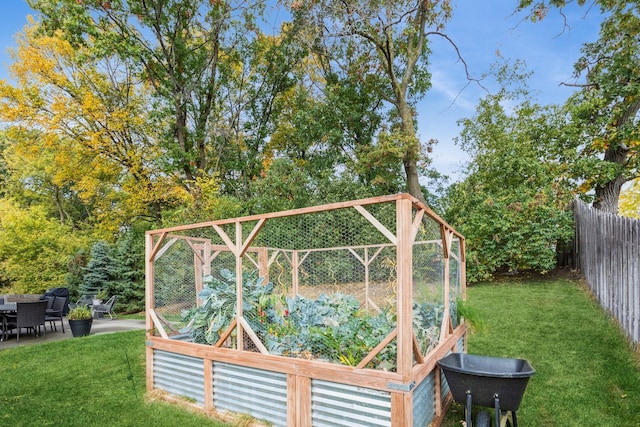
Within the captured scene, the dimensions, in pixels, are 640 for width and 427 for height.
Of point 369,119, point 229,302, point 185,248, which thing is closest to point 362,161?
point 369,119

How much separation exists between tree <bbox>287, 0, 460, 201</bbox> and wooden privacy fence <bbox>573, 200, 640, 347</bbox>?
17.2 ft

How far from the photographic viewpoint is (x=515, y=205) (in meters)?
10.0

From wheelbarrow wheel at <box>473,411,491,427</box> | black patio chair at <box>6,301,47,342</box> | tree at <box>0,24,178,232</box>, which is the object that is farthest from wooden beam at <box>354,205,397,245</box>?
tree at <box>0,24,178,232</box>

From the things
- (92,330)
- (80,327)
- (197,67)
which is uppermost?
(197,67)

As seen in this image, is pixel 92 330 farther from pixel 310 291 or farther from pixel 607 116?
pixel 607 116

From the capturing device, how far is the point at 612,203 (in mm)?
11375

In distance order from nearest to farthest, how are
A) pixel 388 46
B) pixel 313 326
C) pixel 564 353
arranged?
pixel 313 326, pixel 564 353, pixel 388 46

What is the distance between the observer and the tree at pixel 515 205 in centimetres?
975

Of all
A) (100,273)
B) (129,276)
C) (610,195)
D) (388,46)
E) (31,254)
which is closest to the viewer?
(610,195)

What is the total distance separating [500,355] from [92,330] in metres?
7.73

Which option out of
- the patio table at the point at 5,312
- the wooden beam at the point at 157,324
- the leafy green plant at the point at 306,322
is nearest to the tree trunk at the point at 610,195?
the leafy green plant at the point at 306,322

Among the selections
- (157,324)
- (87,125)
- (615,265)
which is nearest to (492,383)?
(157,324)

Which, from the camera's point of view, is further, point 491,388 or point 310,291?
point 310,291

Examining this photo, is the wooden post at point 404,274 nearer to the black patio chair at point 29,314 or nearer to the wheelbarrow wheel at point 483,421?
the wheelbarrow wheel at point 483,421
